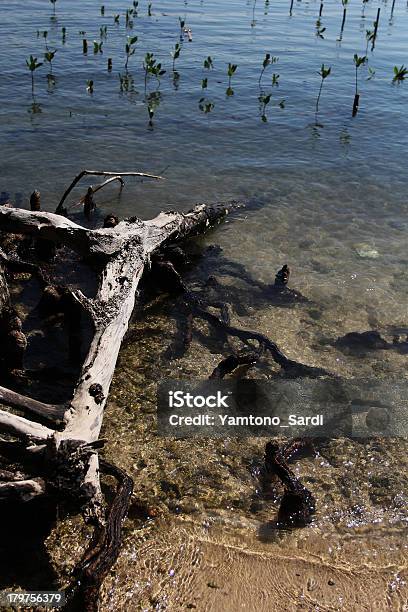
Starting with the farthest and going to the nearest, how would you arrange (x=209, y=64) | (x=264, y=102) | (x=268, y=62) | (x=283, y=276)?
(x=268, y=62) → (x=209, y=64) → (x=264, y=102) → (x=283, y=276)

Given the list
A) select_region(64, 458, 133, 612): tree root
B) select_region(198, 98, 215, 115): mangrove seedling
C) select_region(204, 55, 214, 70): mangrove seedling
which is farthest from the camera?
select_region(204, 55, 214, 70): mangrove seedling

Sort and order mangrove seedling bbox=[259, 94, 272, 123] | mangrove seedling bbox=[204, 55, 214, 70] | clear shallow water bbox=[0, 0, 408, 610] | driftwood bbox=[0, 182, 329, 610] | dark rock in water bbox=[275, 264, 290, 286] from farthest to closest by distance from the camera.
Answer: mangrove seedling bbox=[204, 55, 214, 70] → mangrove seedling bbox=[259, 94, 272, 123] → dark rock in water bbox=[275, 264, 290, 286] → clear shallow water bbox=[0, 0, 408, 610] → driftwood bbox=[0, 182, 329, 610]

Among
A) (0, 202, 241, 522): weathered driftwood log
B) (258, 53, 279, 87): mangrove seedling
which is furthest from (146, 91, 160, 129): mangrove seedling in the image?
(0, 202, 241, 522): weathered driftwood log

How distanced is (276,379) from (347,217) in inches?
219

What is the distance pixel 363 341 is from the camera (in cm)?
759

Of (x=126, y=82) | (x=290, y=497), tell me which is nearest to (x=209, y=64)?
(x=126, y=82)

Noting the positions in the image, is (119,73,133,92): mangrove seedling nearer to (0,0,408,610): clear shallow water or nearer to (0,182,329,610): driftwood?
(0,0,408,610): clear shallow water

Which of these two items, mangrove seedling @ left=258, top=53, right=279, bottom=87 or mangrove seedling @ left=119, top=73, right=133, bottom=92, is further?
mangrove seedling @ left=258, top=53, right=279, bottom=87

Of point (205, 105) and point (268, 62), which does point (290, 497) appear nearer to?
point (205, 105)

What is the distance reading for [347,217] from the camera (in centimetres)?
1120

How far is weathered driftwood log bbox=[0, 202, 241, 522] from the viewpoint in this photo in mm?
4395

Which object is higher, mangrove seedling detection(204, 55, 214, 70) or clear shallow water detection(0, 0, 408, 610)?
mangrove seedling detection(204, 55, 214, 70)

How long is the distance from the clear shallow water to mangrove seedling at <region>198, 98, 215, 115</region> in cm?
26

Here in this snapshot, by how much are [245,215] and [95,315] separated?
19.0 feet
